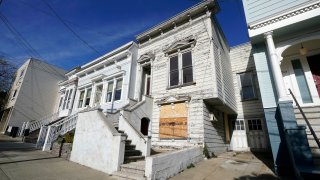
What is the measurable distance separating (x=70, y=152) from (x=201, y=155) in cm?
678

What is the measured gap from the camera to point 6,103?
25062mm

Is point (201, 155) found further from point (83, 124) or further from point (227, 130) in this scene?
point (83, 124)

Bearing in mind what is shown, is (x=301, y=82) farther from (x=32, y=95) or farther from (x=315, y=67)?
(x=32, y=95)

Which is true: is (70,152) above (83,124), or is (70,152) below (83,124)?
Result: below

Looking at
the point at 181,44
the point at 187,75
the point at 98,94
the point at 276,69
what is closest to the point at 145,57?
the point at 181,44

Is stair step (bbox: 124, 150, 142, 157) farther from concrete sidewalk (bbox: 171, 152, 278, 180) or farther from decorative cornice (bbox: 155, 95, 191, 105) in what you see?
decorative cornice (bbox: 155, 95, 191, 105)

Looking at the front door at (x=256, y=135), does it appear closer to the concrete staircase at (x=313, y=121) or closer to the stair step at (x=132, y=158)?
the concrete staircase at (x=313, y=121)

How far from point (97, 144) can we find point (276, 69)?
8.39m

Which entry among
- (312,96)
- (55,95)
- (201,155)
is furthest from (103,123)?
(55,95)

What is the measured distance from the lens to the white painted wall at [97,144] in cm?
653

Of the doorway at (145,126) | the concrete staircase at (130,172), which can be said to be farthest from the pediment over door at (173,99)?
the concrete staircase at (130,172)

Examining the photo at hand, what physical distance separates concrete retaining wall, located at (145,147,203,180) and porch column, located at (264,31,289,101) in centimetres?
437

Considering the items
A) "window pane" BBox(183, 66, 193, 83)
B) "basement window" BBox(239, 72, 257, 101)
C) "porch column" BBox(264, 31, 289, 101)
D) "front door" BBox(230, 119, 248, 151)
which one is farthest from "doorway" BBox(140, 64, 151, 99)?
"porch column" BBox(264, 31, 289, 101)

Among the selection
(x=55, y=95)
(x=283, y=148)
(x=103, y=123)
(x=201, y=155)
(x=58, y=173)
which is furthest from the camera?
(x=55, y=95)
